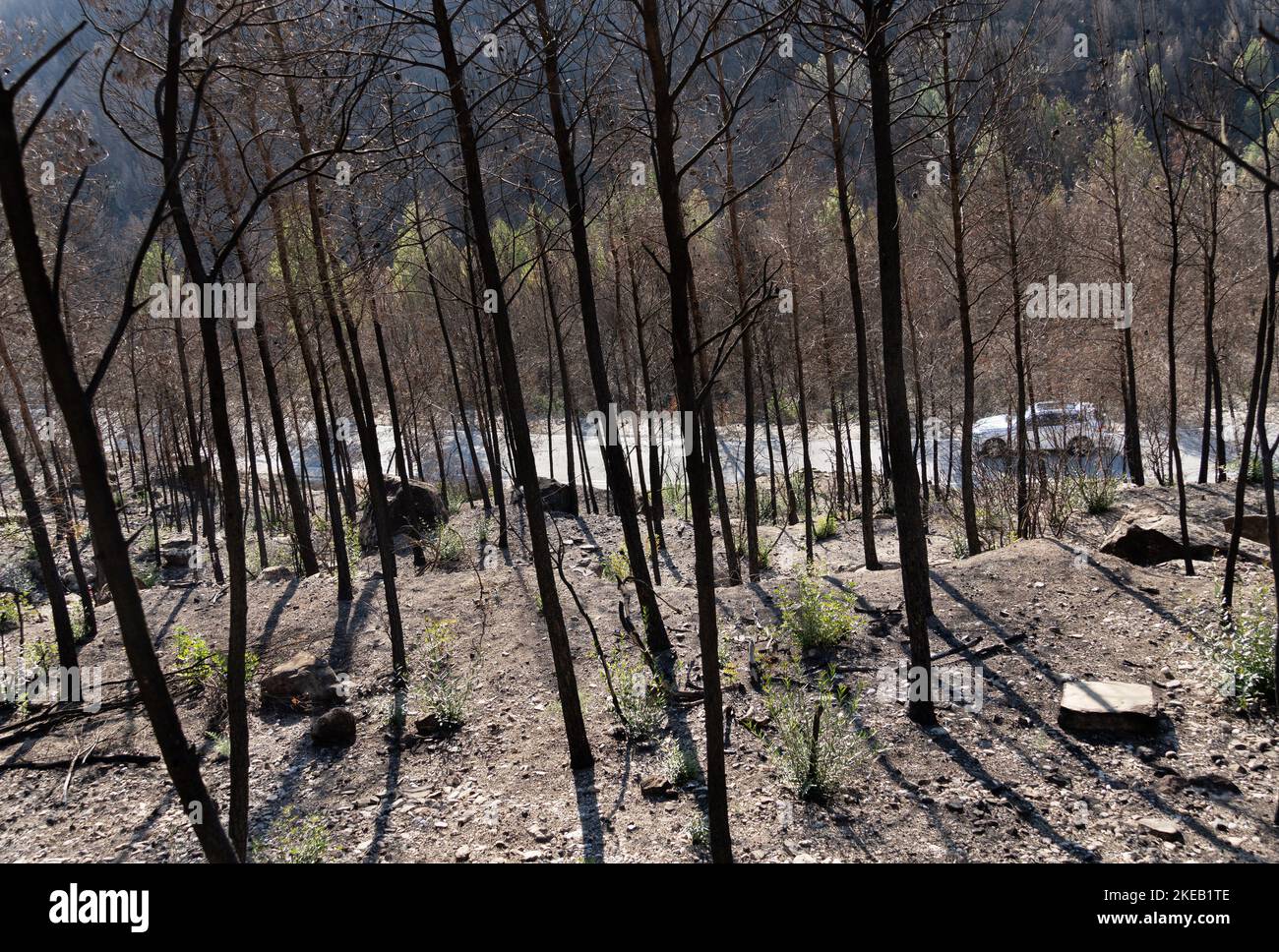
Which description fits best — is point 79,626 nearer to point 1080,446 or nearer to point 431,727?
point 431,727

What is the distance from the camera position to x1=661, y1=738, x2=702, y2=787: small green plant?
19.3 ft

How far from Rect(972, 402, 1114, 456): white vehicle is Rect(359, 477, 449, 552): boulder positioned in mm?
11081

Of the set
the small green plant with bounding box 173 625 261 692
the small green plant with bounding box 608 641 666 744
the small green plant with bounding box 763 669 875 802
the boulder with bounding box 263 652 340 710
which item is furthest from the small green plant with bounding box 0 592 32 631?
the small green plant with bounding box 763 669 875 802

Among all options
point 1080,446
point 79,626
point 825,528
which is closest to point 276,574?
point 79,626

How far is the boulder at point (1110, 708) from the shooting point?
5.63m

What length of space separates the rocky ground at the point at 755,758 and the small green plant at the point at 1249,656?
0.14 meters

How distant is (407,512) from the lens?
17.3 meters

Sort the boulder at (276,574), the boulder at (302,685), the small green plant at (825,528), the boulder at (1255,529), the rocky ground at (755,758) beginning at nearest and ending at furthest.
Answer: the rocky ground at (755,758) → the boulder at (302,685) → the boulder at (1255,529) → the boulder at (276,574) → the small green plant at (825,528)

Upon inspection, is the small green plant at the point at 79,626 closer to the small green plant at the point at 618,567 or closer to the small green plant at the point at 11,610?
the small green plant at the point at 11,610

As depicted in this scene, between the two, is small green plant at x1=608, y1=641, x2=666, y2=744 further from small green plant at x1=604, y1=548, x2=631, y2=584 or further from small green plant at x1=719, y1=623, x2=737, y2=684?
small green plant at x1=604, y1=548, x2=631, y2=584

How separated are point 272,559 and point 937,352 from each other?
17.3 m

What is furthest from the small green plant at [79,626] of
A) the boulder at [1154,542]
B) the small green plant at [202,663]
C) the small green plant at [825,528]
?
the boulder at [1154,542]
